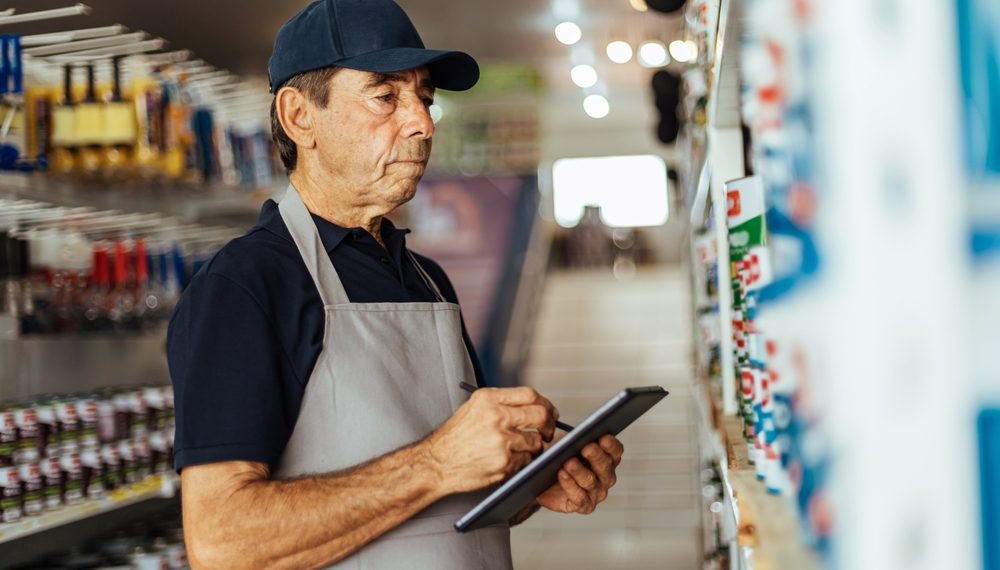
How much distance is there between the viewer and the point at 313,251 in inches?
66.1

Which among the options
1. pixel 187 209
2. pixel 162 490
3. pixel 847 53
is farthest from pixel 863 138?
pixel 187 209

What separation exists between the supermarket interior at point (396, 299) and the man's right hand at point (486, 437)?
0.01m

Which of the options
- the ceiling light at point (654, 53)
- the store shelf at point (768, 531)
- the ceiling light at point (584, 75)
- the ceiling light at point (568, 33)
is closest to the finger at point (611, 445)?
the store shelf at point (768, 531)

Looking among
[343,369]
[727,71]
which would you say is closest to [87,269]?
[343,369]

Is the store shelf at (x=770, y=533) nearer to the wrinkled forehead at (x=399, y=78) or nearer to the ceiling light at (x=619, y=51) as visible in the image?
the wrinkled forehead at (x=399, y=78)

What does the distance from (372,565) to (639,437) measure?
786cm

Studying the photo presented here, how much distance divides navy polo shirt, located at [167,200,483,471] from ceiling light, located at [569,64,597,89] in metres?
9.11

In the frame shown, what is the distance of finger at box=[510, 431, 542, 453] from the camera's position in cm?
145

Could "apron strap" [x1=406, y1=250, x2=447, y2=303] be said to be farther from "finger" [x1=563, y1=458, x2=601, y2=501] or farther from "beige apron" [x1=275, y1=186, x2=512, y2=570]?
"finger" [x1=563, y1=458, x2=601, y2=501]

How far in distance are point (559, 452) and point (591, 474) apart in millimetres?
304

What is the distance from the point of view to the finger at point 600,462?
5.40 ft

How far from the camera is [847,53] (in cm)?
38

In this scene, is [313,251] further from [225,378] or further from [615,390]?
[615,390]

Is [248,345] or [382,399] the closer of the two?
[248,345]
